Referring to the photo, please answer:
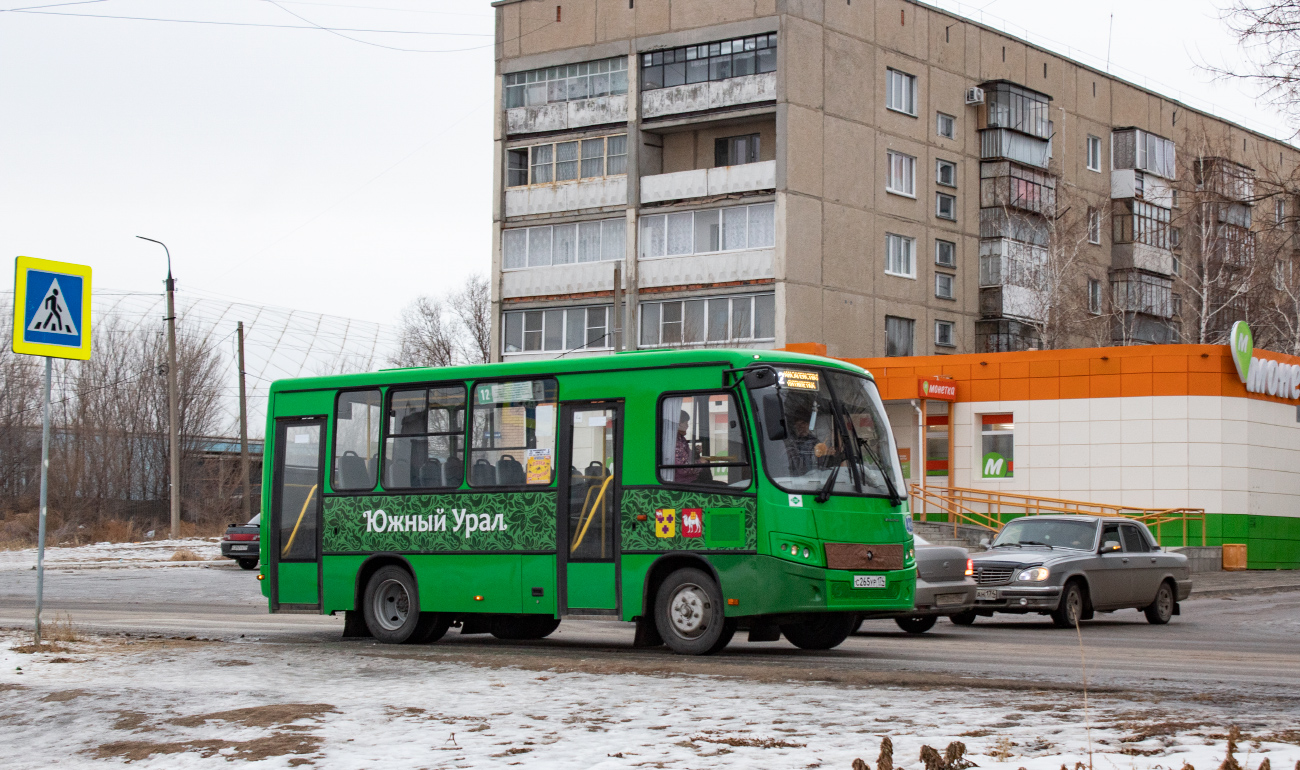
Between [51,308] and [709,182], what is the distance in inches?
1587

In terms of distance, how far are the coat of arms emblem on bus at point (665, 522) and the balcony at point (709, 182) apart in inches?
1507

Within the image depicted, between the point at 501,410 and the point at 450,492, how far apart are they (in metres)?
1.06

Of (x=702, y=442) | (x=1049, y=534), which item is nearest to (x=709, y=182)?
(x=1049, y=534)

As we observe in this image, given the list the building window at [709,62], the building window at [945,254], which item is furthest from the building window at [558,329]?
the building window at [945,254]

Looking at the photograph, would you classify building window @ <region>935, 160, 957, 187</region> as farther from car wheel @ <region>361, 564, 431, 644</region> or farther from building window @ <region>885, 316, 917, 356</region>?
car wheel @ <region>361, 564, 431, 644</region>

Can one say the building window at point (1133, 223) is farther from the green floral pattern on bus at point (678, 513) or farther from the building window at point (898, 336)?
the green floral pattern on bus at point (678, 513)

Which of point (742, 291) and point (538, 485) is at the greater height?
point (742, 291)

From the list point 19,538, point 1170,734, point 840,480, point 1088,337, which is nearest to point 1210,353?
point 1088,337

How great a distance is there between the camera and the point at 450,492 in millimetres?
15445

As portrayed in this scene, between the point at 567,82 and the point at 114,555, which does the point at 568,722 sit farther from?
the point at 567,82

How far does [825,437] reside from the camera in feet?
44.9

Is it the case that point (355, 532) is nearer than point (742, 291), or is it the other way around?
point (355, 532)

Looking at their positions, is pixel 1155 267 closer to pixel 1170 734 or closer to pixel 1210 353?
pixel 1210 353

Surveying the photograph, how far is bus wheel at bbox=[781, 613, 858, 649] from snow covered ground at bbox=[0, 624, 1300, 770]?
3.77m
